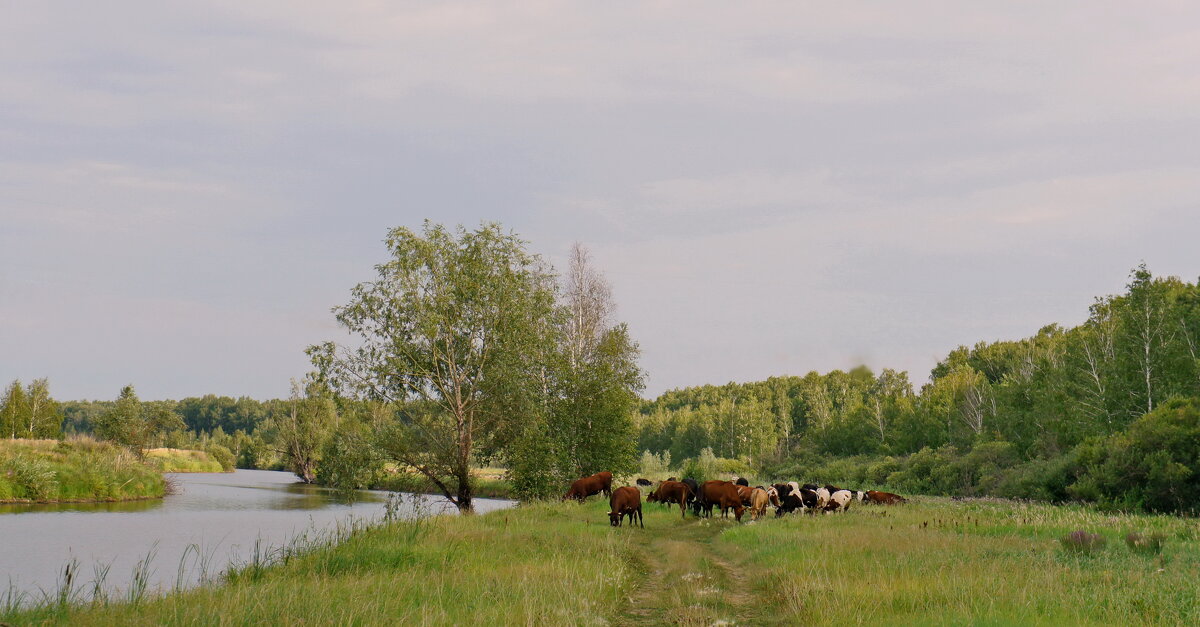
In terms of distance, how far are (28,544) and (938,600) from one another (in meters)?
33.0

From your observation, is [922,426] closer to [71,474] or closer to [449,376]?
[449,376]

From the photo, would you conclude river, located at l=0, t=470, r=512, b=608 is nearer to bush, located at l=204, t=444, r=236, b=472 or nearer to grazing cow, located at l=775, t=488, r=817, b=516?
grazing cow, located at l=775, t=488, r=817, b=516

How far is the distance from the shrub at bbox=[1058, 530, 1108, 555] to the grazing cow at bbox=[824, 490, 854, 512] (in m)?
14.1

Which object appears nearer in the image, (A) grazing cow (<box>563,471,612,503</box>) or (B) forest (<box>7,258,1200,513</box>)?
(B) forest (<box>7,258,1200,513</box>)

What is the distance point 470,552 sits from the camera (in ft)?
51.7

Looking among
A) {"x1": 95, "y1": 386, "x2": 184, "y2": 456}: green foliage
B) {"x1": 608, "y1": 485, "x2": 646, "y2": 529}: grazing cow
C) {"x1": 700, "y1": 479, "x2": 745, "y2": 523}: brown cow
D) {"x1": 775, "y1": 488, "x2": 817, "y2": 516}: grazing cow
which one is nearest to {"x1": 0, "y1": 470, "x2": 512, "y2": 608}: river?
{"x1": 608, "y1": 485, "x2": 646, "y2": 529}: grazing cow

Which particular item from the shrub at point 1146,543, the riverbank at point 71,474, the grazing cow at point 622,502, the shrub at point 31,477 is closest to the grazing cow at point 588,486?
the grazing cow at point 622,502

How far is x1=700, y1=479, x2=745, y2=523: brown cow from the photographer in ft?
93.9

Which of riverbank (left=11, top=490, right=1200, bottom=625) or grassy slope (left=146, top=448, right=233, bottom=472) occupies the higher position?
riverbank (left=11, top=490, right=1200, bottom=625)

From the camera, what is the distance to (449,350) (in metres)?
32.7

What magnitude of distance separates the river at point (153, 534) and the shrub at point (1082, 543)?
51.8 ft

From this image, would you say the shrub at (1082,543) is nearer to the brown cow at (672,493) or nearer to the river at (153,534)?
the river at (153,534)

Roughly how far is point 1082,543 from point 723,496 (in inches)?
568

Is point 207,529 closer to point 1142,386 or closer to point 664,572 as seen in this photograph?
point 664,572
